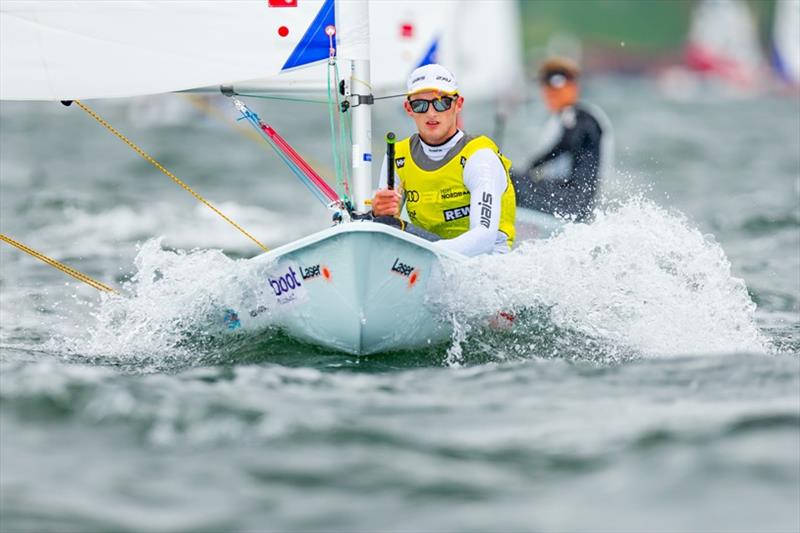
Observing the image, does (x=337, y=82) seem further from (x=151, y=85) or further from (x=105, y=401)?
(x=105, y=401)

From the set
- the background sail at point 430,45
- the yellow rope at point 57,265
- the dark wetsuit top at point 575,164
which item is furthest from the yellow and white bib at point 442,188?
the dark wetsuit top at point 575,164

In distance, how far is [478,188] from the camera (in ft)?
17.5

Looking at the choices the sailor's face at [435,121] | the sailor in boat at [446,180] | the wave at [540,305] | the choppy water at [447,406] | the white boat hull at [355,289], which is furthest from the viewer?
the sailor's face at [435,121]

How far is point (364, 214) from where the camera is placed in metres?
5.16

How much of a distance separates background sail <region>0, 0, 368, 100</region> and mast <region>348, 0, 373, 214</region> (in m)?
0.04

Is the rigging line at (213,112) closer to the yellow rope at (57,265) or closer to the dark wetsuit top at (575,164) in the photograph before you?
the yellow rope at (57,265)

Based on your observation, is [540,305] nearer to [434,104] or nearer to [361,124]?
[434,104]

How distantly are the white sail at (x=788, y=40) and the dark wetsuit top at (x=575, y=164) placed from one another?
84.4 feet

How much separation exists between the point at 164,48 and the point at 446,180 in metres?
1.40

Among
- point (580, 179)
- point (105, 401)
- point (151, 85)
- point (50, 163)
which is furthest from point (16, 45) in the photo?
point (50, 163)

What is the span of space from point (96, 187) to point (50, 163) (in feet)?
12.4

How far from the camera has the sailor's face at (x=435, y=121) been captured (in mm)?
5379

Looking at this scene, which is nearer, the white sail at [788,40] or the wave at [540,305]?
the wave at [540,305]

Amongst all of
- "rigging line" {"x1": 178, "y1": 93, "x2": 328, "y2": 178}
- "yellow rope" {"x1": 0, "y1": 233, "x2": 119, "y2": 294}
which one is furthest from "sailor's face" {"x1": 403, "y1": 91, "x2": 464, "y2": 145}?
"yellow rope" {"x1": 0, "y1": 233, "x2": 119, "y2": 294}
